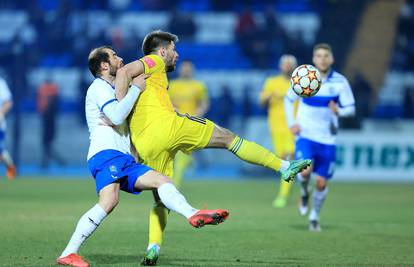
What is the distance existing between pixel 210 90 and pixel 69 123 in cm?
398

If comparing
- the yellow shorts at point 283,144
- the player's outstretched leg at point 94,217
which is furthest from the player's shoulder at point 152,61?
the yellow shorts at point 283,144

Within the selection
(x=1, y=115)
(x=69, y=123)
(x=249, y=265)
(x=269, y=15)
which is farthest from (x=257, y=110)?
(x=249, y=265)

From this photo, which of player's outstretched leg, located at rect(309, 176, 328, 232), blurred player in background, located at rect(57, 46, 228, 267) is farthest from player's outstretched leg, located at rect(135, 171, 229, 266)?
player's outstretched leg, located at rect(309, 176, 328, 232)

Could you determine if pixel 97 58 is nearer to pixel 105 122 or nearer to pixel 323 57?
pixel 105 122

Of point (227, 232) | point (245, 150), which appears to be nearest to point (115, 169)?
point (245, 150)

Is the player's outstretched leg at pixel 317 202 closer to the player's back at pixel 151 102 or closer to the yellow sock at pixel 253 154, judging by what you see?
the yellow sock at pixel 253 154

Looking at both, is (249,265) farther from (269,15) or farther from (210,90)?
(269,15)

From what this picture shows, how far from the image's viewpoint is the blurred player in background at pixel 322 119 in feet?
37.9

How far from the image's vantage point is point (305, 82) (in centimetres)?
961

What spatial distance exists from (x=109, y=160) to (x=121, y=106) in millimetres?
474

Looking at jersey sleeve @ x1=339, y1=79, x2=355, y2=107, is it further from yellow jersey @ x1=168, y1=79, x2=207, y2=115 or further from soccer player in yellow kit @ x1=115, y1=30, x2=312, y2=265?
yellow jersey @ x1=168, y1=79, x2=207, y2=115

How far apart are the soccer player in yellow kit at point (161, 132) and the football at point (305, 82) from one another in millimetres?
1783

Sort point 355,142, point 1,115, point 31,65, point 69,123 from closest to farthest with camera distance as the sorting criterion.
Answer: point 1,115 < point 355,142 < point 69,123 < point 31,65

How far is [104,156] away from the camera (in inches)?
303
